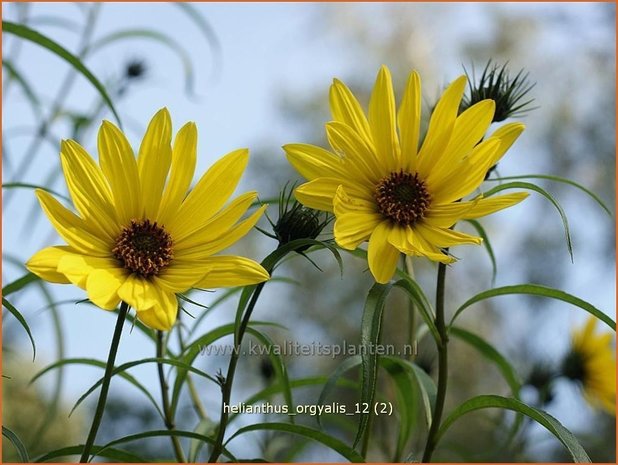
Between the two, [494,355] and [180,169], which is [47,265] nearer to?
[180,169]

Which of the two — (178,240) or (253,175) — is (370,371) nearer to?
(178,240)

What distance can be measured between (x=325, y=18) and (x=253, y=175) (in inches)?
44.9

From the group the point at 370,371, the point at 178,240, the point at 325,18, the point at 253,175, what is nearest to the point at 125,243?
the point at 178,240

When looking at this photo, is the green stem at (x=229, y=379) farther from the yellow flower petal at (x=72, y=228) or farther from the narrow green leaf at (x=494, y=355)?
the narrow green leaf at (x=494, y=355)

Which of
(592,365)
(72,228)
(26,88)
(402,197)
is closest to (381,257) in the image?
(402,197)

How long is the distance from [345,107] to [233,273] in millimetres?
109

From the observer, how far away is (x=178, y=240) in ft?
1.25

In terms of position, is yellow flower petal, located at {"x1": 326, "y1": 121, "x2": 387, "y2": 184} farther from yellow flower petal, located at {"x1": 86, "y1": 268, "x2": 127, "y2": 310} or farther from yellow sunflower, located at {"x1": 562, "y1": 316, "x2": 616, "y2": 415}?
yellow sunflower, located at {"x1": 562, "y1": 316, "x2": 616, "y2": 415}

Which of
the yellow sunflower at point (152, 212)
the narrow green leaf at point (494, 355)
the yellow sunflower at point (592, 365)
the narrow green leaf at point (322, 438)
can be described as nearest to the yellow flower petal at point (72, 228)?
the yellow sunflower at point (152, 212)

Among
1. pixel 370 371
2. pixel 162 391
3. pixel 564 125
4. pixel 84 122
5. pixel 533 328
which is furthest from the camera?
pixel 564 125

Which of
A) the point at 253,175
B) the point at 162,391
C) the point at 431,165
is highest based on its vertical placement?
the point at 253,175

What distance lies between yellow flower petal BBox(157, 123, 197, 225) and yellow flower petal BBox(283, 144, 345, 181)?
44 millimetres

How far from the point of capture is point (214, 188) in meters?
0.37

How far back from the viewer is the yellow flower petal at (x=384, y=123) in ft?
1.34
